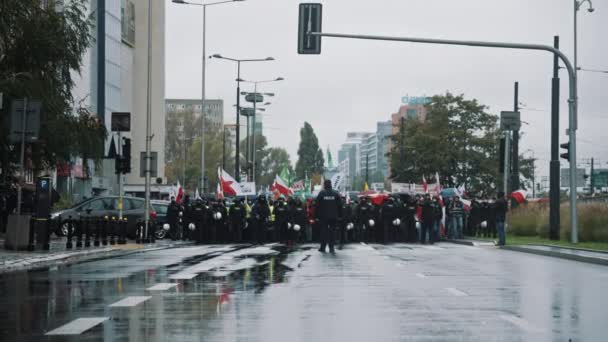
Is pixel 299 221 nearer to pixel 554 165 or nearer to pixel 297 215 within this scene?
pixel 297 215

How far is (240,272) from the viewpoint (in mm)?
19281

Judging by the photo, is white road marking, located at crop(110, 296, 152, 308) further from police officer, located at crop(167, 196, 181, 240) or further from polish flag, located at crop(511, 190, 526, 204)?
polish flag, located at crop(511, 190, 526, 204)

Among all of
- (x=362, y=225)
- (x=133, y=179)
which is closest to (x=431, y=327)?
(x=362, y=225)

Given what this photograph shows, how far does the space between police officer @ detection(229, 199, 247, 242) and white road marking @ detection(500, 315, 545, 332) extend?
2850cm

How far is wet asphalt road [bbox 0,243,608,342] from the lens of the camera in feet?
34.1

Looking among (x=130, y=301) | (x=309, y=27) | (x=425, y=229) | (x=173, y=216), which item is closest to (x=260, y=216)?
(x=173, y=216)

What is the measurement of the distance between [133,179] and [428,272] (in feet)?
345

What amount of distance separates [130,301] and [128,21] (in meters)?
99.2

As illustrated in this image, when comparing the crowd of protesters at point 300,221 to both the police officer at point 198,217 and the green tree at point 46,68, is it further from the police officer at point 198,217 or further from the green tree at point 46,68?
the green tree at point 46,68

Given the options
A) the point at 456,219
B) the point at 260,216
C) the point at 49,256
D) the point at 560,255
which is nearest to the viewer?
the point at 49,256

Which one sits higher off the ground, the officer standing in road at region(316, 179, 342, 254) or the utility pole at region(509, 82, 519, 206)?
the utility pole at region(509, 82, 519, 206)

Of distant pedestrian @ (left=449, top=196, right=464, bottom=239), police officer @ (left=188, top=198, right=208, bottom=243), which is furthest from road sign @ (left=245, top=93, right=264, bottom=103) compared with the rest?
police officer @ (left=188, top=198, right=208, bottom=243)

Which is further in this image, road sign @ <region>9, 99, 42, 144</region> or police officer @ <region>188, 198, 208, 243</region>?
police officer @ <region>188, 198, 208, 243</region>

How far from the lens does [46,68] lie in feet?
93.2
